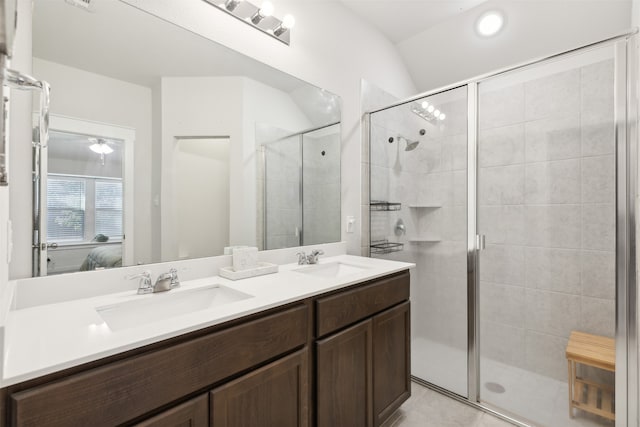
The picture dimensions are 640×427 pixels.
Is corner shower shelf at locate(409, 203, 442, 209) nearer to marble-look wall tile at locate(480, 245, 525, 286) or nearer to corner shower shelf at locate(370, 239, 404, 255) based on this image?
corner shower shelf at locate(370, 239, 404, 255)

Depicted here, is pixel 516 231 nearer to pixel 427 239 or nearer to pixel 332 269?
pixel 427 239

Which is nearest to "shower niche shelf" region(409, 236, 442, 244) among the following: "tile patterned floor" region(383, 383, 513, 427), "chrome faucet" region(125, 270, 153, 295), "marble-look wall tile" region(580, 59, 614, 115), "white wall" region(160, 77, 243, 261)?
"tile patterned floor" region(383, 383, 513, 427)

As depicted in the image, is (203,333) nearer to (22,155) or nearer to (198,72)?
(22,155)

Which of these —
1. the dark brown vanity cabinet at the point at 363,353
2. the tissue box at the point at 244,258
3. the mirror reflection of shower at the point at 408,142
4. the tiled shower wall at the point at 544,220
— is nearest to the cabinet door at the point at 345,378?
the dark brown vanity cabinet at the point at 363,353

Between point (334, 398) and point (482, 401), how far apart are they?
1.17 metres

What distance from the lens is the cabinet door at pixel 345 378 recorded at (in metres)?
1.18

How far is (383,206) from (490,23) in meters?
1.56

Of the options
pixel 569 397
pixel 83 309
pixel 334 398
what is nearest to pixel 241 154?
pixel 83 309

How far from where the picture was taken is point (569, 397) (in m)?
1.66

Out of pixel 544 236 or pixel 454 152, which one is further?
pixel 454 152

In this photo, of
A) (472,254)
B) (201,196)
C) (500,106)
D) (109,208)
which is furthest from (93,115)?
(500,106)

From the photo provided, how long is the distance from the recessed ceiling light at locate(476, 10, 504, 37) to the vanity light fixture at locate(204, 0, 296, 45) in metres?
1.48

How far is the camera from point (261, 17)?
5.12 ft

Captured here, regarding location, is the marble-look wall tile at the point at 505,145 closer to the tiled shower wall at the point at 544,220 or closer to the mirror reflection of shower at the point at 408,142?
the tiled shower wall at the point at 544,220
